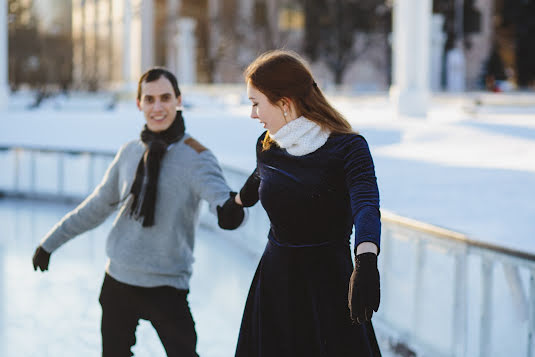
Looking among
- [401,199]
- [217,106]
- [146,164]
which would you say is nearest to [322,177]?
[146,164]

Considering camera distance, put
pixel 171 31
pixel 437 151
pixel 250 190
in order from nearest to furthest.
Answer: pixel 250 190
pixel 437 151
pixel 171 31

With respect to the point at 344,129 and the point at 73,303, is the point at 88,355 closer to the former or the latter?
the point at 73,303

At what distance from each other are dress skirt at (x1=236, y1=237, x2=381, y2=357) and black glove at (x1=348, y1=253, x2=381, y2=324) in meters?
0.26

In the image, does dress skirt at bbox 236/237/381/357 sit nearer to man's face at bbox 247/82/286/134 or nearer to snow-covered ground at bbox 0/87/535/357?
man's face at bbox 247/82/286/134

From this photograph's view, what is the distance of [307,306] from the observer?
2.14 meters

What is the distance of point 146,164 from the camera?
9.53ft

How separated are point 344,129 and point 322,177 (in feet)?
0.46

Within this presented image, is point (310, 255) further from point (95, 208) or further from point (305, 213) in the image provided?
point (95, 208)

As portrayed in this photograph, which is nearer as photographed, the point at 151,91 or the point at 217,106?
the point at 151,91

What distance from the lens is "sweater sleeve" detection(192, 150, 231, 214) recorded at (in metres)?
2.78

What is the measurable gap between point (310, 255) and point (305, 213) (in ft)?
0.37

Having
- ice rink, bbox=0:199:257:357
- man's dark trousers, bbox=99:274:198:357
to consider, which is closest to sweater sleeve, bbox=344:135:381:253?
man's dark trousers, bbox=99:274:198:357

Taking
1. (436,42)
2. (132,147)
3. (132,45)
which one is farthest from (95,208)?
(132,45)

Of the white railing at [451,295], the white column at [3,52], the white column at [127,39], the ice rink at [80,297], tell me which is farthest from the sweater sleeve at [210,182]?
the white column at [127,39]
